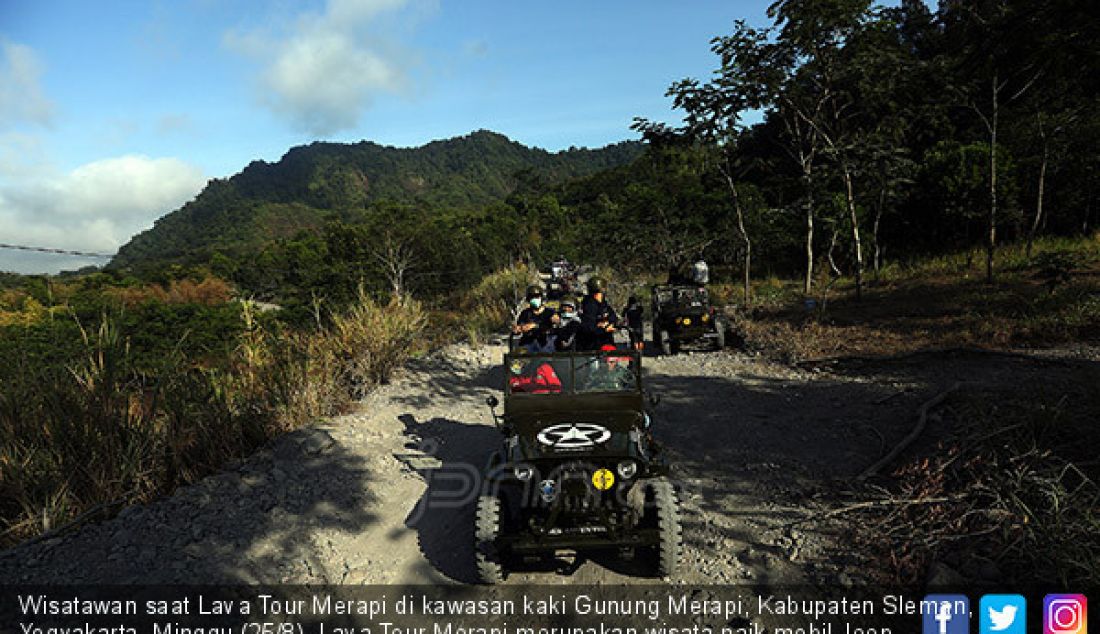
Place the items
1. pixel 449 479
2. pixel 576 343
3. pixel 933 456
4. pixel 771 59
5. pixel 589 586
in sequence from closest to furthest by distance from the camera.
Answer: pixel 589 586 → pixel 933 456 → pixel 449 479 → pixel 576 343 → pixel 771 59

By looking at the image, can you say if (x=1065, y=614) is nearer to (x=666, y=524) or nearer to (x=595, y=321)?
(x=666, y=524)

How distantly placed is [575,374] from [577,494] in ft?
4.84

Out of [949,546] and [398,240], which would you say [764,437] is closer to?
[949,546]

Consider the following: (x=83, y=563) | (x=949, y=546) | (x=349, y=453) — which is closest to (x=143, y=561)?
(x=83, y=563)

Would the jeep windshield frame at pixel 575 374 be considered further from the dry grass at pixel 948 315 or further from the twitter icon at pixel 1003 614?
the dry grass at pixel 948 315

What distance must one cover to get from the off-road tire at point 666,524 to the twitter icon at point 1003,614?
1783 millimetres

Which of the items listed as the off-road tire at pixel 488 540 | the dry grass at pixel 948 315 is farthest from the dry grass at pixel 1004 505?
the dry grass at pixel 948 315

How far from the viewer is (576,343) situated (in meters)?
7.06

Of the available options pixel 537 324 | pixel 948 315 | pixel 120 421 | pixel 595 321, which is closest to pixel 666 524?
pixel 595 321

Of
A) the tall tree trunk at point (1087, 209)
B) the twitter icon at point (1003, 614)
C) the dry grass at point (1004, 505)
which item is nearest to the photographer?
the twitter icon at point (1003, 614)

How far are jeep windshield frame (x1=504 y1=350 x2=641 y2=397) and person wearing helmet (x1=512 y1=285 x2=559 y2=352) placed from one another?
1923 mm

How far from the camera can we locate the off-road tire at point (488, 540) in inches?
148

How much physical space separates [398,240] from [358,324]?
38053mm

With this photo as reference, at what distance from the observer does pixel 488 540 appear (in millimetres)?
3758
